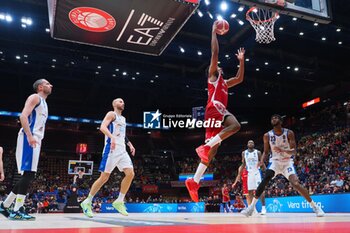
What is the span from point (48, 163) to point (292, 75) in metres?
20.3

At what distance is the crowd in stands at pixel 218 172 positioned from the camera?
16750mm

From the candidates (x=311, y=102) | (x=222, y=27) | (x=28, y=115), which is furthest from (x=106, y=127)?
(x=311, y=102)

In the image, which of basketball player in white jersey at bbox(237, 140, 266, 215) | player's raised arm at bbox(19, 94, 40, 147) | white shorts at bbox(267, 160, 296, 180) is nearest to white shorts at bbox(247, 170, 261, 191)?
basketball player in white jersey at bbox(237, 140, 266, 215)

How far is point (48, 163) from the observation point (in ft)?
91.2

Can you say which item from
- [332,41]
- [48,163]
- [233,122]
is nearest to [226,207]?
[332,41]

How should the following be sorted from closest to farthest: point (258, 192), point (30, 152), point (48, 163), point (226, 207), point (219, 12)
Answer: point (30, 152) < point (258, 192) < point (219, 12) < point (226, 207) < point (48, 163)

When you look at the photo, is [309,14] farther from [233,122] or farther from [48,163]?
[48,163]

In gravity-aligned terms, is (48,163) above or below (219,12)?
below

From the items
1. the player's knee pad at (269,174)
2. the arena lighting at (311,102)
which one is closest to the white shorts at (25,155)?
the player's knee pad at (269,174)

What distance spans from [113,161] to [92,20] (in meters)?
2.67

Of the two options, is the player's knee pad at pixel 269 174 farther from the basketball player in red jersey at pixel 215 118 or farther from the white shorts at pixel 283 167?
the basketball player in red jersey at pixel 215 118

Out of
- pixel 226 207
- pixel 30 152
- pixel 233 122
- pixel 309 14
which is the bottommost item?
pixel 226 207

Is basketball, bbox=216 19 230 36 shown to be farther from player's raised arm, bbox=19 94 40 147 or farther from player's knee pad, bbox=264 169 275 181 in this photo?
player's knee pad, bbox=264 169 275 181

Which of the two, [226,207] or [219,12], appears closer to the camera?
[219,12]
